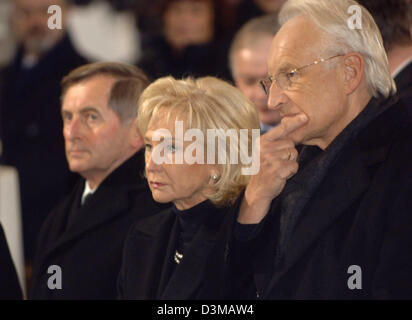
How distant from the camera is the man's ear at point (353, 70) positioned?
2.54m

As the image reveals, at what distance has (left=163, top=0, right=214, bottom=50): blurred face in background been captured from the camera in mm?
5281

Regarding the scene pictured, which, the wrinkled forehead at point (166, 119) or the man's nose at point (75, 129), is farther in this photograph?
the man's nose at point (75, 129)

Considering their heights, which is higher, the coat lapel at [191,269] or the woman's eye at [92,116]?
the woman's eye at [92,116]

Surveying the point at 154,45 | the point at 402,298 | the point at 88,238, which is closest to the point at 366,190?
the point at 402,298

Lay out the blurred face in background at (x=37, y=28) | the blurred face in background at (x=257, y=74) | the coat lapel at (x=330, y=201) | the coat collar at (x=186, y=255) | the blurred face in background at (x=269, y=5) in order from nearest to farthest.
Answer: the coat lapel at (x=330, y=201) → the coat collar at (x=186, y=255) → the blurred face in background at (x=257, y=74) → the blurred face in background at (x=37, y=28) → the blurred face in background at (x=269, y=5)

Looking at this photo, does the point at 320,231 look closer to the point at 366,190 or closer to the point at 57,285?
the point at 366,190

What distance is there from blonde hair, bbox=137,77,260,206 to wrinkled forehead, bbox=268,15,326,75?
31cm

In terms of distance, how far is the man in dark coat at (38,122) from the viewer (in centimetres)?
487

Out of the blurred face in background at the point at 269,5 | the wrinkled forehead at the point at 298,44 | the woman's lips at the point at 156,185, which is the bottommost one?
the woman's lips at the point at 156,185

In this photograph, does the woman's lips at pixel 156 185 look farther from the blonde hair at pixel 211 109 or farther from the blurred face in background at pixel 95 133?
the blurred face in background at pixel 95 133

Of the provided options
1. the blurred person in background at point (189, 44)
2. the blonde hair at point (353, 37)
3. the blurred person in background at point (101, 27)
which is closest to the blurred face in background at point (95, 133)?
the blonde hair at point (353, 37)

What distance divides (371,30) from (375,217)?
62 centimetres

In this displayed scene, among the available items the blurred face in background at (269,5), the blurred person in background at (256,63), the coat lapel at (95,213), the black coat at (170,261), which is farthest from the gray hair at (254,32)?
the black coat at (170,261)

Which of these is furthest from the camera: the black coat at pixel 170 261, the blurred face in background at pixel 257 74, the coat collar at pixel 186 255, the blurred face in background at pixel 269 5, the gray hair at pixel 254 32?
the blurred face in background at pixel 269 5
